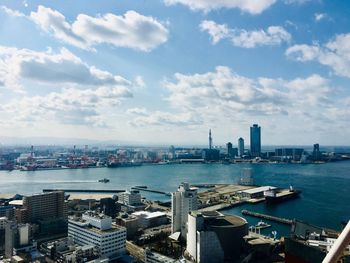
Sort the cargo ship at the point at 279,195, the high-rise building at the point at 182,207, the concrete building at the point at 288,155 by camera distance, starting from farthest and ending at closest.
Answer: the concrete building at the point at 288,155 < the cargo ship at the point at 279,195 < the high-rise building at the point at 182,207

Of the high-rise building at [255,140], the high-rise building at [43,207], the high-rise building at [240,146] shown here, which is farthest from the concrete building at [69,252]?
the high-rise building at [255,140]

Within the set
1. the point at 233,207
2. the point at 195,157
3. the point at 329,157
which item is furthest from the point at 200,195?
the point at 329,157

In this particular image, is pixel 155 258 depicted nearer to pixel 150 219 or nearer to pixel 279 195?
pixel 150 219

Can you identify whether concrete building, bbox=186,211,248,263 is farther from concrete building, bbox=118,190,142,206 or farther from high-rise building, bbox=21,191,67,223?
concrete building, bbox=118,190,142,206

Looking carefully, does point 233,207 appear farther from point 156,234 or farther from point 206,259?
point 206,259

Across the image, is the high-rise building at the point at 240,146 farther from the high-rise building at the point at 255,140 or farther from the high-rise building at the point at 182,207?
the high-rise building at the point at 182,207

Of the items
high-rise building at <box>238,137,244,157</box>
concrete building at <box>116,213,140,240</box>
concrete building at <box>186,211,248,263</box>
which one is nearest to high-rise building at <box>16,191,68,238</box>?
concrete building at <box>116,213,140,240</box>
